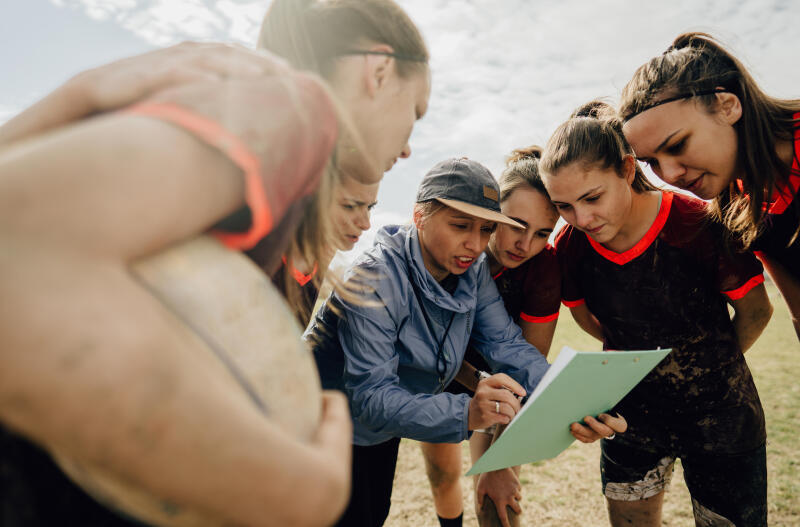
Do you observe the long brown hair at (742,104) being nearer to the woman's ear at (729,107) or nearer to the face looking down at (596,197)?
the woman's ear at (729,107)

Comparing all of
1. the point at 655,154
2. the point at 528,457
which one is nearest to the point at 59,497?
the point at 528,457

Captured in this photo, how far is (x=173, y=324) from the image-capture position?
567mm

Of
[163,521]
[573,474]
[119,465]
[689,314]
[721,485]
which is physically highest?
[119,465]

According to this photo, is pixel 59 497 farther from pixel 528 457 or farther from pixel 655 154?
pixel 655 154

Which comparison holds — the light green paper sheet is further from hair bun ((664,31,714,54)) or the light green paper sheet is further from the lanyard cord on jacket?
hair bun ((664,31,714,54))

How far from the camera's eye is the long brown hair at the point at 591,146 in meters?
2.54

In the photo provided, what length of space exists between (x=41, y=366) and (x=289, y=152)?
16.0 inches

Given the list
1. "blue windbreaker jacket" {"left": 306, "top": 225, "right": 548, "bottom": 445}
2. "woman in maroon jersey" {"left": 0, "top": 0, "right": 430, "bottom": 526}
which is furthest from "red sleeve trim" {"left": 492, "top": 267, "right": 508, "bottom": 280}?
"woman in maroon jersey" {"left": 0, "top": 0, "right": 430, "bottom": 526}

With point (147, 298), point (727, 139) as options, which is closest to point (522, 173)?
point (727, 139)

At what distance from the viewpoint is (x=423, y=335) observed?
2.41 meters

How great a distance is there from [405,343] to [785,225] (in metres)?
2.10

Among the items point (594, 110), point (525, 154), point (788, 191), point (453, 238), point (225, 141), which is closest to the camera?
point (225, 141)

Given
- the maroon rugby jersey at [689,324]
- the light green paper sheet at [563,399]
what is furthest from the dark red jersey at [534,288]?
the light green paper sheet at [563,399]

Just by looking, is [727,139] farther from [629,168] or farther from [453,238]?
[453,238]
